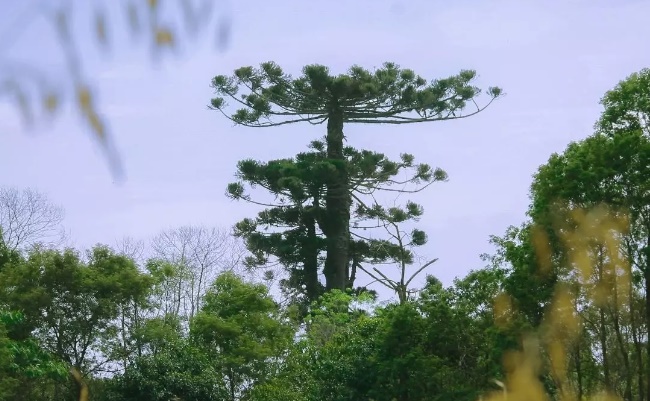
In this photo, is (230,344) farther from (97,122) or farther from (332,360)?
(97,122)

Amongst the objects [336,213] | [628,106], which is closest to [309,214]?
[336,213]

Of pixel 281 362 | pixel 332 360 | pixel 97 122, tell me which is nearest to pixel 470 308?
pixel 332 360

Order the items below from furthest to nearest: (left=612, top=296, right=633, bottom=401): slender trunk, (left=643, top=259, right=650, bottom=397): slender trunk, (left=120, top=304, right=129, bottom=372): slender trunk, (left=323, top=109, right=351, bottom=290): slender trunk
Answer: (left=323, top=109, right=351, bottom=290): slender trunk < (left=120, top=304, right=129, bottom=372): slender trunk < (left=643, top=259, right=650, bottom=397): slender trunk < (left=612, top=296, right=633, bottom=401): slender trunk

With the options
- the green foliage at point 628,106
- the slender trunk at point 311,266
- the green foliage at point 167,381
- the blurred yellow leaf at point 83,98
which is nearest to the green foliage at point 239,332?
the green foliage at point 167,381

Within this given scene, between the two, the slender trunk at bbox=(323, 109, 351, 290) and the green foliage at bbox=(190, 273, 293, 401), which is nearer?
the green foliage at bbox=(190, 273, 293, 401)

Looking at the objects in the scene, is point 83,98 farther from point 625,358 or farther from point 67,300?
point 67,300

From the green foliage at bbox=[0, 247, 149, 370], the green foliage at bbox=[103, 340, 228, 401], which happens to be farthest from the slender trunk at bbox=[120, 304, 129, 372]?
the green foliage at bbox=[103, 340, 228, 401]

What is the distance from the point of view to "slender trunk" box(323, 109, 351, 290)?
32438 millimetres

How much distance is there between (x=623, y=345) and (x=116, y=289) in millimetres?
14420

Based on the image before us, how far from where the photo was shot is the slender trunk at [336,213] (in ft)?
106

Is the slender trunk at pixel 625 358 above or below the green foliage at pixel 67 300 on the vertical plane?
below

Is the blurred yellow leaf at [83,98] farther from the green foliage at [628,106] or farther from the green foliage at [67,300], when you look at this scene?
the green foliage at [67,300]

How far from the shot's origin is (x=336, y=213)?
3291cm

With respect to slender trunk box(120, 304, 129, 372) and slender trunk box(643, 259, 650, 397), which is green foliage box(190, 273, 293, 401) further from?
slender trunk box(643, 259, 650, 397)
